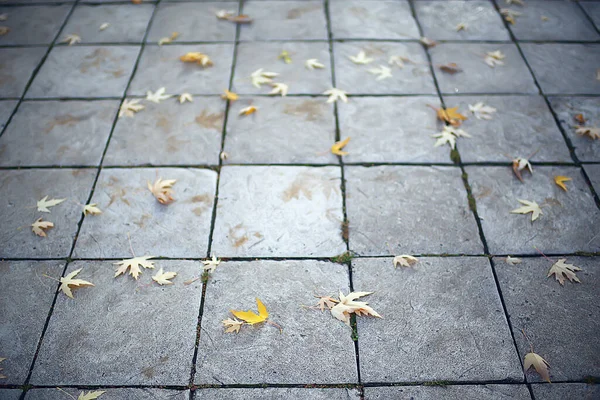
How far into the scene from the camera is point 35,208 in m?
2.72

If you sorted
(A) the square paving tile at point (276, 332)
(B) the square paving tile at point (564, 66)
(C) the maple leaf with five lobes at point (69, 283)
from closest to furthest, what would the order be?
1. (A) the square paving tile at point (276, 332)
2. (C) the maple leaf with five lobes at point (69, 283)
3. (B) the square paving tile at point (564, 66)

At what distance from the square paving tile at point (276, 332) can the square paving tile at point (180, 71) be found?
1716 millimetres

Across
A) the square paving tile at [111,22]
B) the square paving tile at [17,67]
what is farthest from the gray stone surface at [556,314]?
the square paving tile at [17,67]

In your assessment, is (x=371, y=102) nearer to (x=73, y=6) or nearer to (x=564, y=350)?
(x=564, y=350)

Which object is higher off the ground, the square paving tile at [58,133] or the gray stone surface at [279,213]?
the square paving tile at [58,133]

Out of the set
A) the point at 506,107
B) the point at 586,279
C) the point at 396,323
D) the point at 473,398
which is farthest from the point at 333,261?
the point at 506,107

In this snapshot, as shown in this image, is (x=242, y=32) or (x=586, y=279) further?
(x=242, y=32)

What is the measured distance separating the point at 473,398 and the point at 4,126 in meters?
3.58

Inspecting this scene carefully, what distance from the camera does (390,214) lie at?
267 cm

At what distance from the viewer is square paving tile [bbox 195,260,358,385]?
2061 millimetres

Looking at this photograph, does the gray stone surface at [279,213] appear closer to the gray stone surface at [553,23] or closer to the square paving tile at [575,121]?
the square paving tile at [575,121]

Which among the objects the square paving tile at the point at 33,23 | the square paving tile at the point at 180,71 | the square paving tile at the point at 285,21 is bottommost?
the square paving tile at the point at 180,71

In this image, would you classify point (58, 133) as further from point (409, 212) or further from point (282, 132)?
point (409, 212)

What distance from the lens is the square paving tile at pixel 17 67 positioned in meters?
3.50
